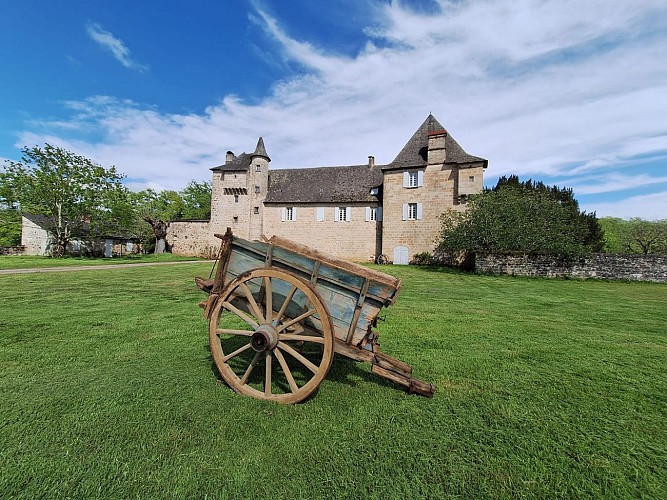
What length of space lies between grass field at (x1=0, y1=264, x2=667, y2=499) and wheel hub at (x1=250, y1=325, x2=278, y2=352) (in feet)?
1.71

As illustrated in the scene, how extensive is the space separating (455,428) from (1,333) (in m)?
6.43

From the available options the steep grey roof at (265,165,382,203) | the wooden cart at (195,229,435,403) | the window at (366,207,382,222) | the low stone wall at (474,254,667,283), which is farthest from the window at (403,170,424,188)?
the wooden cart at (195,229,435,403)

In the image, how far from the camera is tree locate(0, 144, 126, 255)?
2280cm

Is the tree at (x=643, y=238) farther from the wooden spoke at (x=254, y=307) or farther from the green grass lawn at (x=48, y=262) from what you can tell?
the green grass lawn at (x=48, y=262)

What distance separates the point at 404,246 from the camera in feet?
84.7

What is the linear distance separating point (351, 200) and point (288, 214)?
6265 millimetres

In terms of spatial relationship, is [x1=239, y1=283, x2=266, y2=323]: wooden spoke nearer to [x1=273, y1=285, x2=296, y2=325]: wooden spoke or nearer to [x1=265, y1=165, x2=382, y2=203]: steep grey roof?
[x1=273, y1=285, x2=296, y2=325]: wooden spoke

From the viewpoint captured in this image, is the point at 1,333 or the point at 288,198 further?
the point at 288,198

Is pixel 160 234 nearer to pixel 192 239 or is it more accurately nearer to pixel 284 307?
pixel 192 239

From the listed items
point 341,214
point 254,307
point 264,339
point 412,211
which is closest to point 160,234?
point 341,214

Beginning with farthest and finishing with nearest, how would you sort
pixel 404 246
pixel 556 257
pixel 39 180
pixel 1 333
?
pixel 404 246
pixel 39 180
pixel 556 257
pixel 1 333

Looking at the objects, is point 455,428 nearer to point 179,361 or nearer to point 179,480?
point 179,480

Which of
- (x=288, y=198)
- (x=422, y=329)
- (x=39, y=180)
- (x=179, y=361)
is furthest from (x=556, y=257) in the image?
(x=39, y=180)

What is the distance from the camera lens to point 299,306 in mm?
3068
